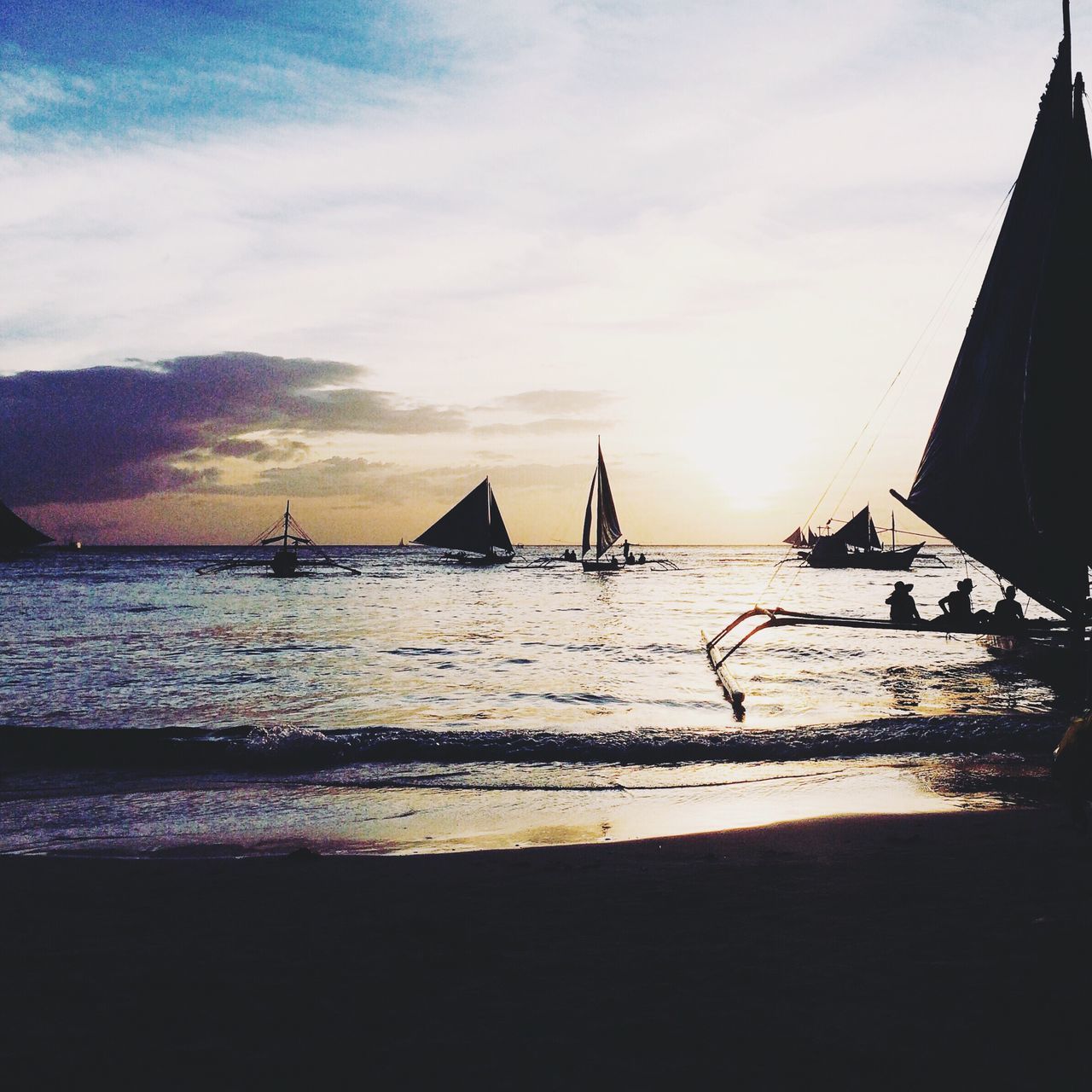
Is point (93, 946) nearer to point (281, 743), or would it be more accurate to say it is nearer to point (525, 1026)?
point (525, 1026)

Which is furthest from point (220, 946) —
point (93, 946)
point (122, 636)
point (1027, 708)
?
point (122, 636)

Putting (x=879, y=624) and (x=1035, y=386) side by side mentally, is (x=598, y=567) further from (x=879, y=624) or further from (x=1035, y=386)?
(x=1035, y=386)

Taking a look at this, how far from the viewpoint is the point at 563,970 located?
4.25 metres

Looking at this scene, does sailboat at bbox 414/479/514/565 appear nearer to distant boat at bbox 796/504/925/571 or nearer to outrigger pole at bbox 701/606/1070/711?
distant boat at bbox 796/504/925/571

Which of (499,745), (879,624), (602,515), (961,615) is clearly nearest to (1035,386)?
(879,624)

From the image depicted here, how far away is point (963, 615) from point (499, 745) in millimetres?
11444

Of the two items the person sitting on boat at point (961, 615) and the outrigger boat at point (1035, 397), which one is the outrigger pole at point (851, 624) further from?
the outrigger boat at point (1035, 397)

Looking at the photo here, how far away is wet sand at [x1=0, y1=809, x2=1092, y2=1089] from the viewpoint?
333 cm

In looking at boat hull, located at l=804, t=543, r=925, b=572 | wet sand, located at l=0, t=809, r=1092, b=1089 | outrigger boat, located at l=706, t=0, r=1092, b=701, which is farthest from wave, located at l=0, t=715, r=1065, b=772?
boat hull, located at l=804, t=543, r=925, b=572

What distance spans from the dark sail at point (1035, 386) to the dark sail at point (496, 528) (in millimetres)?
68112

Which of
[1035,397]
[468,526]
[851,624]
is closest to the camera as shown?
[1035,397]

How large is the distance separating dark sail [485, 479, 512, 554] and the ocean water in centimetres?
5135

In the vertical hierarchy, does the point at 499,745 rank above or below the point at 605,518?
below

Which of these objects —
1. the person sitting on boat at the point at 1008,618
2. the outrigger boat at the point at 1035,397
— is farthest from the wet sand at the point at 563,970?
the person sitting on boat at the point at 1008,618
